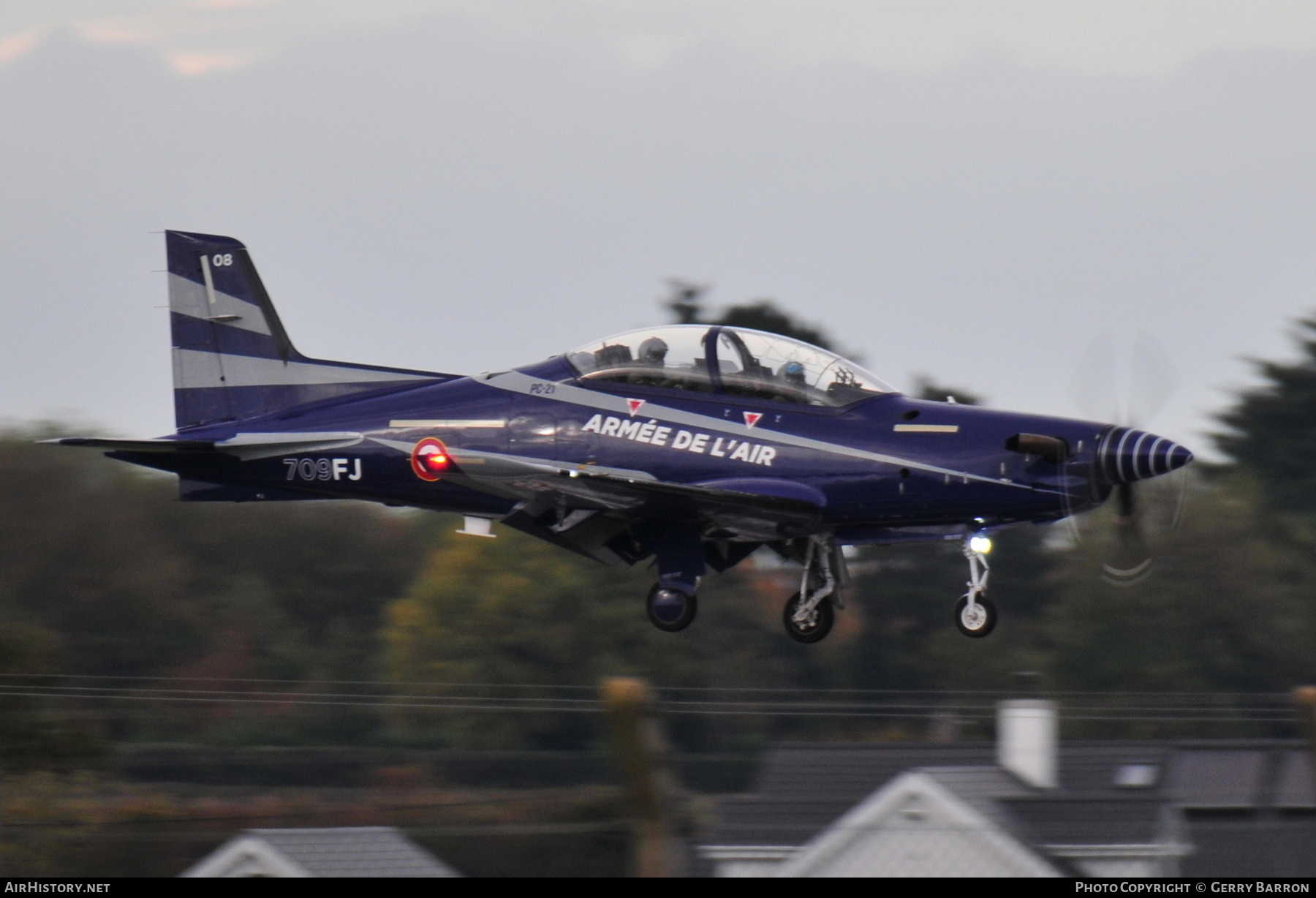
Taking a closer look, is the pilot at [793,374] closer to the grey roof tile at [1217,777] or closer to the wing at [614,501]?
the wing at [614,501]

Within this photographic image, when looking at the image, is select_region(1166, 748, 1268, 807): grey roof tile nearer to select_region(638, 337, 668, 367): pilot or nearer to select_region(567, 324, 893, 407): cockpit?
select_region(567, 324, 893, 407): cockpit

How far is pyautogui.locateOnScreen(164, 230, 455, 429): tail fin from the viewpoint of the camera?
58.2 feet

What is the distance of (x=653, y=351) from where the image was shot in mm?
15516

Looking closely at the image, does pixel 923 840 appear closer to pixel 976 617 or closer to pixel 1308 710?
pixel 976 617

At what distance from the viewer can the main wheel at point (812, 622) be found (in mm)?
15805

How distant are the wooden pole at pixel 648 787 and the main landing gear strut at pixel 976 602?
5.94 m

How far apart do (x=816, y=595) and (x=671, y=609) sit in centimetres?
136

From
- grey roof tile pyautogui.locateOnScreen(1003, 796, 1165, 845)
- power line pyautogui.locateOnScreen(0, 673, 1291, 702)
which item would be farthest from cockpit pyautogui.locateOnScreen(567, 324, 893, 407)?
grey roof tile pyautogui.locateOnScreen(1003, 796, 1165, 845)

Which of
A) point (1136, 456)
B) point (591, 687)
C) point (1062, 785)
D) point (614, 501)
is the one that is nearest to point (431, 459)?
point (614, 501)

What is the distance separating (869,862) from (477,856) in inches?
327

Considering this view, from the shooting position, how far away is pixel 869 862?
14.7 m

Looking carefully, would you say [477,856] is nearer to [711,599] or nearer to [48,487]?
[48,487]

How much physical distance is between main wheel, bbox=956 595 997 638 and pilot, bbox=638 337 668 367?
3.47 metres

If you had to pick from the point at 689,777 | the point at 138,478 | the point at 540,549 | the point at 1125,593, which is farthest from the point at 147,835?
the point at 1125,593
